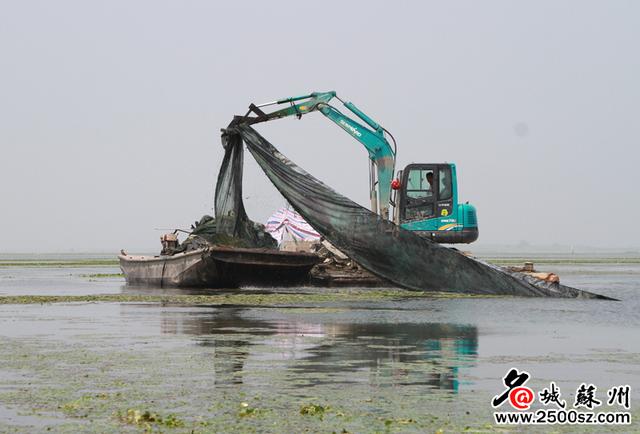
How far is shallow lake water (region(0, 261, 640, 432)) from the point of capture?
35.4ft

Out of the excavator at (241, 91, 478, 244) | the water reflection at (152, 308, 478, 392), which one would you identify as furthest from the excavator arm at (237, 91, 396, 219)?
the water reflection at (152, 308, 478, 392)

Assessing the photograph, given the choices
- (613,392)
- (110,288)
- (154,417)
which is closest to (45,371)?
(154,417)

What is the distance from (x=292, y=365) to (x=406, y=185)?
21.7 m

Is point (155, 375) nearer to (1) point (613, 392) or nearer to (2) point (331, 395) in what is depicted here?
(2) point (331, 395)

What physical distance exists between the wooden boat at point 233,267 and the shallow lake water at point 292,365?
8796 millimetres

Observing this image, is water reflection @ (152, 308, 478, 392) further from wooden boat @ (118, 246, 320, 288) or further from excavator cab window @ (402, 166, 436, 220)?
excavator cab window @ (402, 166, 436, 220)

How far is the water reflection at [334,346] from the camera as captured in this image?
13805 mm

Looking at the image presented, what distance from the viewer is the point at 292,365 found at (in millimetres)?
14695

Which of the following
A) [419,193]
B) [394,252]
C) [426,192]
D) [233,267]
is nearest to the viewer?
[394,252]

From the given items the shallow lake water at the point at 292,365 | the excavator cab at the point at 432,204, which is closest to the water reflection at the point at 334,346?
the shallow lake water at the point at 292,365

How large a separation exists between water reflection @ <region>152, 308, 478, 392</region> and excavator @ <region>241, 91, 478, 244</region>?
12.2 m

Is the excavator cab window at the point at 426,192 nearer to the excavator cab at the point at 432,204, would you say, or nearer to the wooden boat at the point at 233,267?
the excavator cab at the point at 432,204

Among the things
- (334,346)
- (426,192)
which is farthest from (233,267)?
(334,346)

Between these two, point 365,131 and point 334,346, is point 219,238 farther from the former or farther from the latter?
point 334,346
